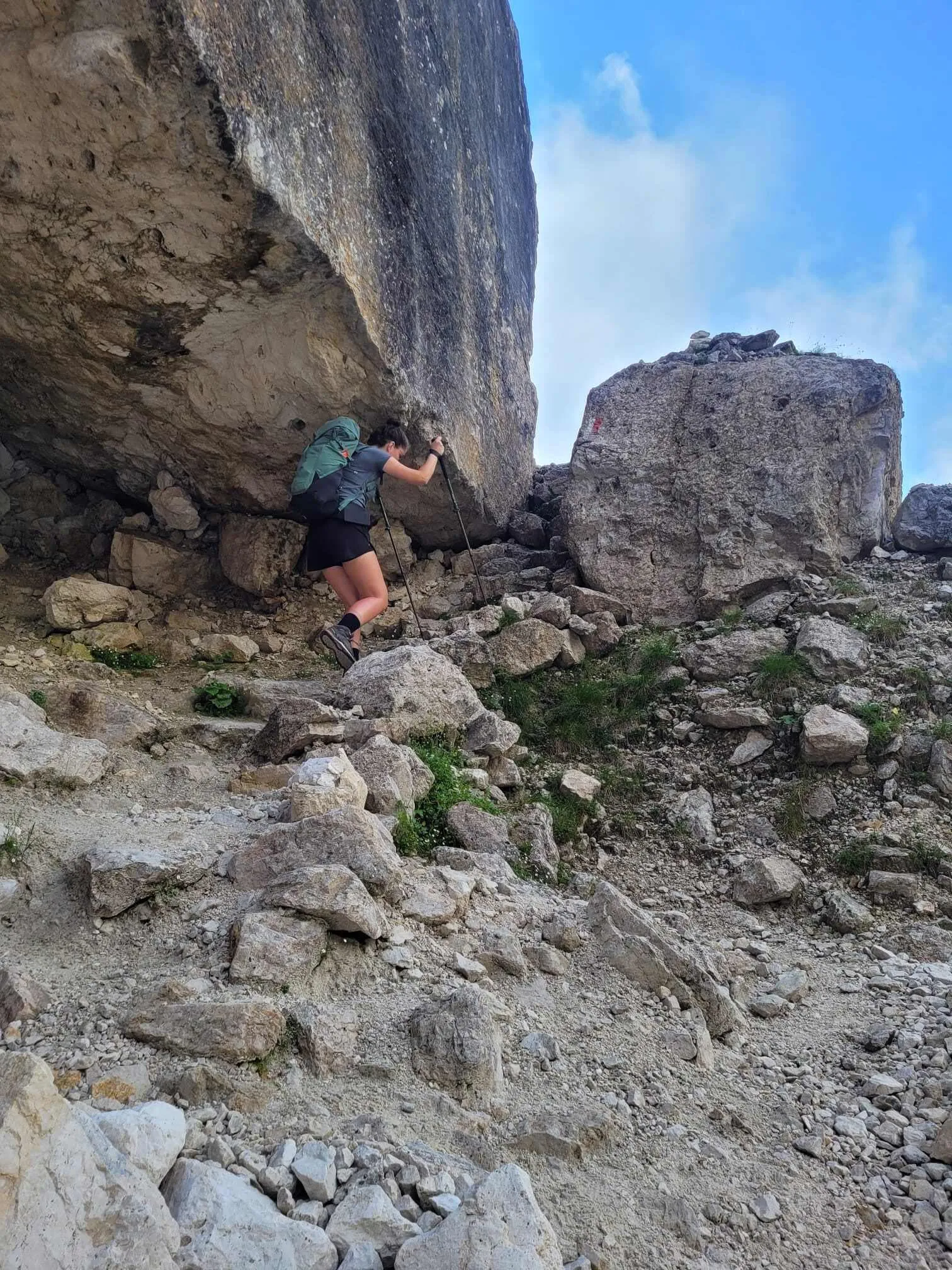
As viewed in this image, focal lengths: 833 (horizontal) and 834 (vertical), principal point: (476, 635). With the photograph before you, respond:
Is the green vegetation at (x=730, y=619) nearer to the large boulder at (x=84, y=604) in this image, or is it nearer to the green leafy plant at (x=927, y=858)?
the green leafy plant at (x=927, y=858)

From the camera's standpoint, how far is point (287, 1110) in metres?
2.59

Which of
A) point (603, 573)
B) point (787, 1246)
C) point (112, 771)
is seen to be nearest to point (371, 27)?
point (603, 573)

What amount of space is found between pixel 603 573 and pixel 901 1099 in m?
5.75

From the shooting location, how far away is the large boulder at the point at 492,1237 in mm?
1998

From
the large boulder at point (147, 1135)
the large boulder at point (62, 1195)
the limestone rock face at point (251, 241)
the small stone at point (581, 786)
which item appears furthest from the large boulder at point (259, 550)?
the large boulder at point (62, 1195)

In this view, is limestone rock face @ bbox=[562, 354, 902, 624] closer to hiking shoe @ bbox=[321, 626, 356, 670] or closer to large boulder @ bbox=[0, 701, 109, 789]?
hiking shoe @ bbox=[321, 626, 356, 670]

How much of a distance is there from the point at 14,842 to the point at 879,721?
549 cm

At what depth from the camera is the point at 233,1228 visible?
200 cm

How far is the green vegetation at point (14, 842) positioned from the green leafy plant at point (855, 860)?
4.58m

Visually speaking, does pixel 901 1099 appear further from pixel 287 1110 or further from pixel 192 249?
pixel 192 249

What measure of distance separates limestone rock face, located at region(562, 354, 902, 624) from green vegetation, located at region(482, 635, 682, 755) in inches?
40.0

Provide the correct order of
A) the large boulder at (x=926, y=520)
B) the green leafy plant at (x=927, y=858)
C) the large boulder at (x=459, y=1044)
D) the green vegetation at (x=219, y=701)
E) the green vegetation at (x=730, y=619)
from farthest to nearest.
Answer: the large boulder at (x=926, y=520) < the green vegetation at (x=730, y=619) < the green vegetation at (x=219, y=701) < the green leafy plant at (x=927, y=858) < the large boulder at (x=459, y=1044)

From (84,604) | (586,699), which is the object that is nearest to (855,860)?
(586,699)

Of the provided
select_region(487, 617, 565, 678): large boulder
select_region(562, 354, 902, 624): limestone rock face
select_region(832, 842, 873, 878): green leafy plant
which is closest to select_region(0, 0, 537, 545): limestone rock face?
select_region(562, 354, 902, 624): limestone rock face
